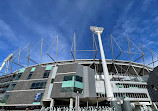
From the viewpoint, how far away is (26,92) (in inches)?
1596

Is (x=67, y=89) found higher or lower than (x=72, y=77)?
lower

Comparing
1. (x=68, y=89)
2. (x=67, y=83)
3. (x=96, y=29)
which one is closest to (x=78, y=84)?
(x=67, y=83)

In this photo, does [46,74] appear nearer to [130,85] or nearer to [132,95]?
[132,95]

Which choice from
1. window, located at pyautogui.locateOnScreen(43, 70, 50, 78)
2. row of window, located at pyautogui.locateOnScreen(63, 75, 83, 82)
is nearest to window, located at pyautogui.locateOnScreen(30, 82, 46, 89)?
window, located at pyautogui.locateOnScreen(43, 70, 50, 78)

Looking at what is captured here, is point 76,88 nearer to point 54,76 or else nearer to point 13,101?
point 54,76

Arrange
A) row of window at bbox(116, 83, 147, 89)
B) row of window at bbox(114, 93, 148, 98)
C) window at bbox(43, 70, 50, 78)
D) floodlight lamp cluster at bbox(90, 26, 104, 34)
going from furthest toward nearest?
floodlight lamp cluster at bbox(90, 26, 104, 34) < row of window at bbox(116, 83, 147, 89) < row of window at bbox(114, 93, 148, 98) < window at bbox(43, 70, 50, 78)

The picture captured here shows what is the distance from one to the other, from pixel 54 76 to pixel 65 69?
5381mm

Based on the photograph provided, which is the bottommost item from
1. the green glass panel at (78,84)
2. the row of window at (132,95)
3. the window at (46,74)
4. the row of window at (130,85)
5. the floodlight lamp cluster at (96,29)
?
the row of window at (132,95)

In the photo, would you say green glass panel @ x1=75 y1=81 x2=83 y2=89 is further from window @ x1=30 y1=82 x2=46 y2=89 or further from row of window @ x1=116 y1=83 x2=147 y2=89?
row of window @ x1=116 y1=83 x2=147 y2=89

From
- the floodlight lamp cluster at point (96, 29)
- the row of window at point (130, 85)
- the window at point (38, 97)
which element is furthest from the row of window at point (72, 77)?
the floodlight lamp cluster at point (96, 29)

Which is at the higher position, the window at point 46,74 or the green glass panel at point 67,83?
the window at point 46,74

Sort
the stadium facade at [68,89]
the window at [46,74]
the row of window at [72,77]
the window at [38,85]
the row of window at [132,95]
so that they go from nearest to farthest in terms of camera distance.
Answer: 1. the stadium facade at [68,89]
2. the row of window at [72,77]
3. the window at [38,85]
4. the window at [46,74]
5. the row of window at [132,95]

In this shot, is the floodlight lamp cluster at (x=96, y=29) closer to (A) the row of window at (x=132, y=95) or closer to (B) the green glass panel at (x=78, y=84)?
(B) the green glass panel at (x=78, y=84)

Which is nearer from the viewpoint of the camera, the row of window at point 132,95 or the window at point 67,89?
the window at point 67,89
